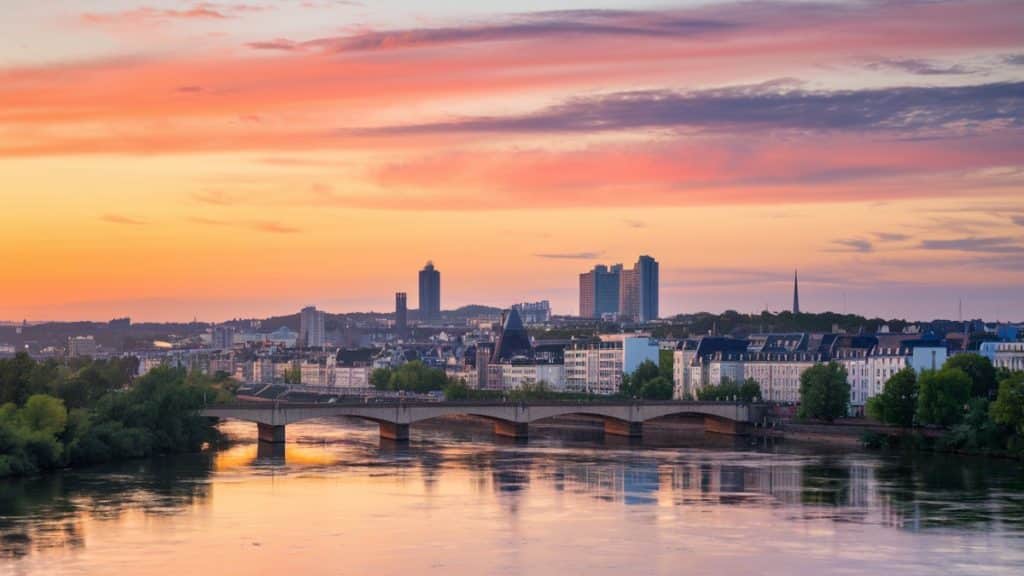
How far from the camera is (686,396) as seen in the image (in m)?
117

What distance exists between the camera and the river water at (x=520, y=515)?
141 ft

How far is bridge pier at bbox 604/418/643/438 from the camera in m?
89.2

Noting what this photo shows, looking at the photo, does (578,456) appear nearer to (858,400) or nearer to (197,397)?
(197,397)

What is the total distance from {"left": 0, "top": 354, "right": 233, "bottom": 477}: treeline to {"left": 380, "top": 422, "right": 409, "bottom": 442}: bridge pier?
8252 mm

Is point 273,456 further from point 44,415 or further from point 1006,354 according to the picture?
point 1006,354

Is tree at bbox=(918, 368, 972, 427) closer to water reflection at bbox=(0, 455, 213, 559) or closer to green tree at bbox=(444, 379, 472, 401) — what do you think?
water reflection at bbox=(0, 455, 213, 559)

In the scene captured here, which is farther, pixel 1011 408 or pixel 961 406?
pixel 961 406

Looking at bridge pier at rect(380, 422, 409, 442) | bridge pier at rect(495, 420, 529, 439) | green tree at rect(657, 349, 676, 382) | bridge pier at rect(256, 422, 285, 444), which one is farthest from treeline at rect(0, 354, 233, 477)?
green tree at rect(657, 349, 676, 382)

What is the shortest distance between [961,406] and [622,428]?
19730 millimetres

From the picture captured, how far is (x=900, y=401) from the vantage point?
261 feet

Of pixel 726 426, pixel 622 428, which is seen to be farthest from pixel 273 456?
pixel 726 426

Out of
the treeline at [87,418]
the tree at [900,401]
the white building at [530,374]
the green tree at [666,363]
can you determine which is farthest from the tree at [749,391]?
the white building at [530,374]

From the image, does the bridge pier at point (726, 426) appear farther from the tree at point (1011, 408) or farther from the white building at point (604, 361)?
the white building at point (604, 361)

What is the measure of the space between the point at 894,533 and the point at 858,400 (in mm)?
54847
